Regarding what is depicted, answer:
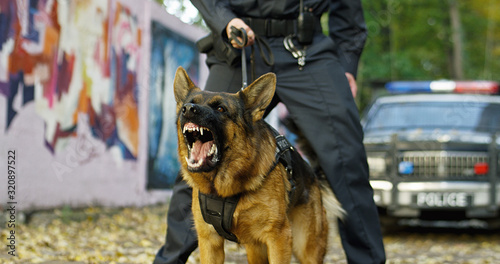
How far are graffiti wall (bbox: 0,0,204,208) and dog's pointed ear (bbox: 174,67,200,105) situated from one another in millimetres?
4148

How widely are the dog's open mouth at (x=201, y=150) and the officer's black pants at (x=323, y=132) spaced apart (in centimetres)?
63

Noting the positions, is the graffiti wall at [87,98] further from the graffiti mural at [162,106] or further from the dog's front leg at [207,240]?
the dog's front leg at [207,240]

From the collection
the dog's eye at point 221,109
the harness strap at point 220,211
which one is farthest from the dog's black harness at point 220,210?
the dog's eye at point 221,109

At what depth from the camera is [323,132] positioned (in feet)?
11.8

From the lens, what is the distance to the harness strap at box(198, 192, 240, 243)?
3.04 meters

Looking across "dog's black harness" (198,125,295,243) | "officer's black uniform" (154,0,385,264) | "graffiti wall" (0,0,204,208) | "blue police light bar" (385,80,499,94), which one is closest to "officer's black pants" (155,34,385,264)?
"officer's black uniform" (154,0,385,264)

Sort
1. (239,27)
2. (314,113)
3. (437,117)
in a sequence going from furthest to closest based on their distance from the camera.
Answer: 1. (437,117)
2. (314,113)
3. (239,27)

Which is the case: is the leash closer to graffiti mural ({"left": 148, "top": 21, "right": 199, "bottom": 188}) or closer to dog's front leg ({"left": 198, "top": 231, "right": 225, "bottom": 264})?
dog's front leg ({"left": 198, "top": 231, "right": 225, "bottom": 264})

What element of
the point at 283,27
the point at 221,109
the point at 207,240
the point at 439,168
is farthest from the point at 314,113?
the point at 439,168

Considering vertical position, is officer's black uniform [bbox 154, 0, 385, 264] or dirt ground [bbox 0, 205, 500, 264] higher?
officer's black uniform [bbox 154, 0, 385, 264]

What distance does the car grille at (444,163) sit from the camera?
7672 mm

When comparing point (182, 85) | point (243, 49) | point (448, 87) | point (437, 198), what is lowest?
point (437, 198)

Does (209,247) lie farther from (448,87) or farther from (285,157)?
(448,87)

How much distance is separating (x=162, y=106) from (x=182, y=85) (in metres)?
8.34
